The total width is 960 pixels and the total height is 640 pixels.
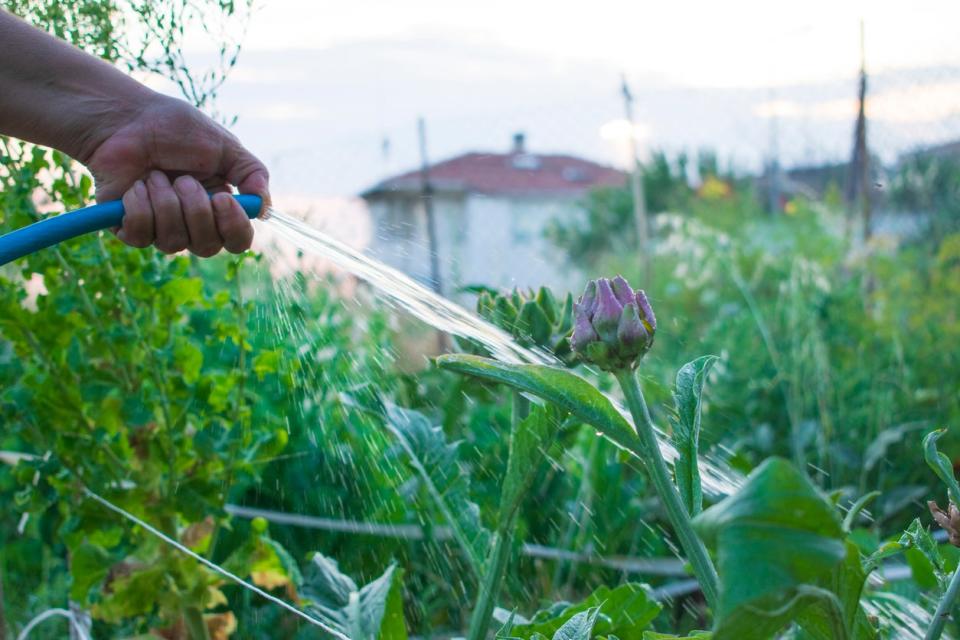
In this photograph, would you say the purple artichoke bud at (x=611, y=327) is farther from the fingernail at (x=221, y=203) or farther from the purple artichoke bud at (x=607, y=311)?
the fingernail at (x=221, y=203)

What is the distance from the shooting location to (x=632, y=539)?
6.98ft

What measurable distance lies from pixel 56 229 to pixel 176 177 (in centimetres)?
30

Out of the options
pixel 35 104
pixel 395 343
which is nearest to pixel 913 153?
pixel 395 343

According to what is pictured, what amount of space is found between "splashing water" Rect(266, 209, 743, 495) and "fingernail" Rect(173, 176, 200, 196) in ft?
0.37

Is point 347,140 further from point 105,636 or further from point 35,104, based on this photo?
point 35,104

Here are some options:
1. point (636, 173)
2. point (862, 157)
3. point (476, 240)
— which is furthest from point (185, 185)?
point (476, 240)

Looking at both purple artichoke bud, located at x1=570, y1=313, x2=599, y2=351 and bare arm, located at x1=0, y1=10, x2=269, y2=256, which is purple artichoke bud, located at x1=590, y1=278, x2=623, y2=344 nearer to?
purple artichoke bud, located at x1=570, y1=313, x2=599, y2=351

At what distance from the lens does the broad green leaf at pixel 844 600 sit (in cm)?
64

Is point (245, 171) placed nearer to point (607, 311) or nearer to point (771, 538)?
point (607, 311)

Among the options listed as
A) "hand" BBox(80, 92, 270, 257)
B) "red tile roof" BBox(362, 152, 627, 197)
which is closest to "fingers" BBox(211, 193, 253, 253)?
"hand" BBox(80, 92, 270, 257)

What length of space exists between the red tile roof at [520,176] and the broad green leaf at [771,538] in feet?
33.1

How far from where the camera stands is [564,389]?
68 centimetres

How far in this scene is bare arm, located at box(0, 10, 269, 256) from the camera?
113 centimetres

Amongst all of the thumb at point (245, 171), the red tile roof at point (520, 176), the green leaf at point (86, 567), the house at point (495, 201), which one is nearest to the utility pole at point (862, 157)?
the house at point (495, 201)
